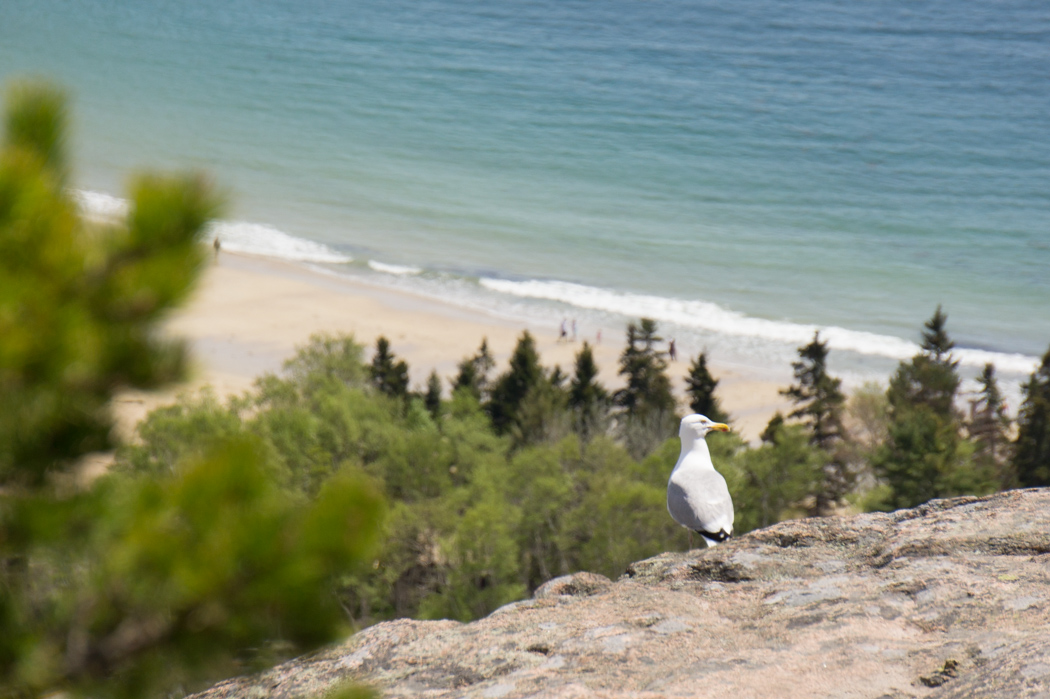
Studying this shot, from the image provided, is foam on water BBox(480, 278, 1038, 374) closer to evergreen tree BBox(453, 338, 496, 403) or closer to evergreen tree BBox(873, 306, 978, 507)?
evergreen tree BBox(453, 338, 496, 403)

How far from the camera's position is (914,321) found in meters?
44.3

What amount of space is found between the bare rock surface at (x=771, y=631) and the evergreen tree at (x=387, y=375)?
23723 mm

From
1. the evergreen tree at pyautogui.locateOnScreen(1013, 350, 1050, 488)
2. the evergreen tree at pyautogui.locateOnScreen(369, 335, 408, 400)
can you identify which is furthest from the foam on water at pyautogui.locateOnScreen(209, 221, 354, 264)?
the evergreen tree at pyautogui.locateOnScreen(1013, 350, 1050, 488)

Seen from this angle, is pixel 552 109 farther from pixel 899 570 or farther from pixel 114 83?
pixel 899 570

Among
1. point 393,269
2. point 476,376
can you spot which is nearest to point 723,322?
point 476,376

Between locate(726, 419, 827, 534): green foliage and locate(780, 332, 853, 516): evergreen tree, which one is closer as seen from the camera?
locate(726, 419, 827, 534): green foliage

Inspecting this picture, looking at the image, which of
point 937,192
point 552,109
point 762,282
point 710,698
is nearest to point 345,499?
point 710,698

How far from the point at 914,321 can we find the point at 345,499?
4564 centimetres

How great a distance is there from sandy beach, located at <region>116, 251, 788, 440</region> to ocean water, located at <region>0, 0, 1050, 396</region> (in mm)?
2242

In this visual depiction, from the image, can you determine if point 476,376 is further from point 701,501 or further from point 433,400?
point 701,501

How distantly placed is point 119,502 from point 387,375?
90.3 ft

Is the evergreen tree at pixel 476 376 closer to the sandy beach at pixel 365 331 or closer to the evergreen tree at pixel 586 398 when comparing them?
the sandy beach at pixel 365 331

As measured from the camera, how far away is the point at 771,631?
16.9 feet

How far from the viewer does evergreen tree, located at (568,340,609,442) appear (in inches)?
1176
